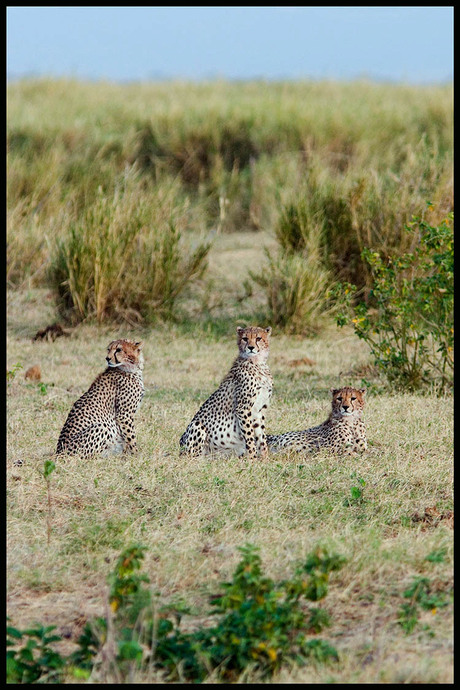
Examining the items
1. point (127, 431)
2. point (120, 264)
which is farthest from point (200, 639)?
point (120, 264)

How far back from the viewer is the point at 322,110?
1581cm

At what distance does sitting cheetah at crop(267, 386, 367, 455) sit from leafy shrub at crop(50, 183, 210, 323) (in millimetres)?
3850

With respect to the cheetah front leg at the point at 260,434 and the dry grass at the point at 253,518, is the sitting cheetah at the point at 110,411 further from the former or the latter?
the cheetah front leg at the point at 260,434

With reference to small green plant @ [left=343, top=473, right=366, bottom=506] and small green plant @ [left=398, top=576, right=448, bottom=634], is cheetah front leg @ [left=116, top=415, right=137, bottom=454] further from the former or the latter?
small green plant @ [left=398, top=576, right=448, bottom=634]

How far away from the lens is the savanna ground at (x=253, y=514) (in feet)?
10.8

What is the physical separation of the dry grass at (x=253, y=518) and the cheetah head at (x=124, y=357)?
0.44 meters

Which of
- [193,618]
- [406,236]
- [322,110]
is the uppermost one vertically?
[322,110]

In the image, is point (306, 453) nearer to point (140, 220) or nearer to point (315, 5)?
point (315, 5)

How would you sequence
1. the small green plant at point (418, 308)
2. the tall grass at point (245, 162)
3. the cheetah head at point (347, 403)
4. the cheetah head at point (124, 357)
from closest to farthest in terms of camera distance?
the cheetah head at point (347, 403)
the cheetah head at point (124, 357)
the small green plant at point (418, 308)
the tall grass at point (245, 162)

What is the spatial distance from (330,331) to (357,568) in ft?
17.3

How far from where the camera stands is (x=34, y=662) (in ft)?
9.69

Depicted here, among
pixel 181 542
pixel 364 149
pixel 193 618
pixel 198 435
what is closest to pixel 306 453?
pixel 198 435

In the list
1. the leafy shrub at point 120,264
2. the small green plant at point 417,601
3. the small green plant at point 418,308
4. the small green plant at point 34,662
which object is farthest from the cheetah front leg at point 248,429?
the leafy shrub at point 120,264

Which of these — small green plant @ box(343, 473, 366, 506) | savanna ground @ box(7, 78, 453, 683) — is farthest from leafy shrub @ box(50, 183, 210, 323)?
small green plant @ box(343, 473, 366, 506)
